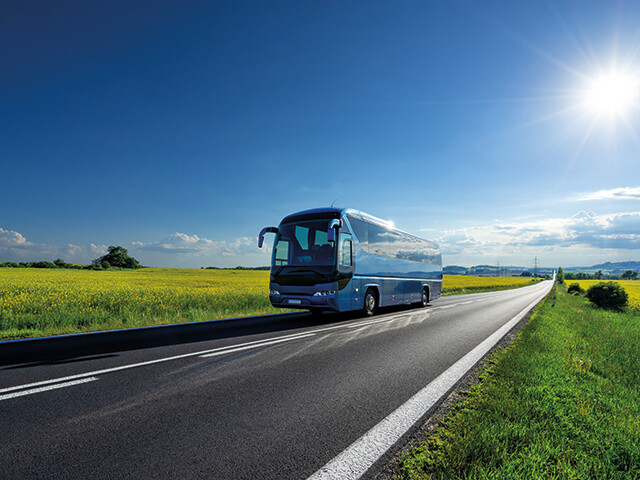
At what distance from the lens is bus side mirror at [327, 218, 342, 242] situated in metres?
10.2

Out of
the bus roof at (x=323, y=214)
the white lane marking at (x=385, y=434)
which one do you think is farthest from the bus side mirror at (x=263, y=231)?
the white lane marking at (x=385, y=434)

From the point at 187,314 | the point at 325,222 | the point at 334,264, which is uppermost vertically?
the point at 325,222

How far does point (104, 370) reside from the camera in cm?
481

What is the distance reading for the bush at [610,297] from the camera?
2227cm

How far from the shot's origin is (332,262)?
34.6ft

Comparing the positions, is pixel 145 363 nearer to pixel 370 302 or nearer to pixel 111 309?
pixel 111 309

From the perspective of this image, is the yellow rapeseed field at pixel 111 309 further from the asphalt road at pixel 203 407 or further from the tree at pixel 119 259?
the tree at pixel 119 259

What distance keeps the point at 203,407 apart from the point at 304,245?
315 inches

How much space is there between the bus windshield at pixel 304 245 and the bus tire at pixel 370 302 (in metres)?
2.38

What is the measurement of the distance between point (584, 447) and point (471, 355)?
3.40m

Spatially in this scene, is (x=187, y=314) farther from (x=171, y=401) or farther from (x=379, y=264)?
(x=171, y=401)

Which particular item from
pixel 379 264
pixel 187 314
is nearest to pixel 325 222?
pixel 379 264

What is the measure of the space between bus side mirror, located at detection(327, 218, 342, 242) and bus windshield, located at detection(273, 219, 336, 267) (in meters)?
0.45

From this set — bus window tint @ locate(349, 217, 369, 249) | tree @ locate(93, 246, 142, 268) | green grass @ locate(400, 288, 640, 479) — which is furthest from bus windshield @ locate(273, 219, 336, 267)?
tree @ locate(93, 246, 142, 268)
